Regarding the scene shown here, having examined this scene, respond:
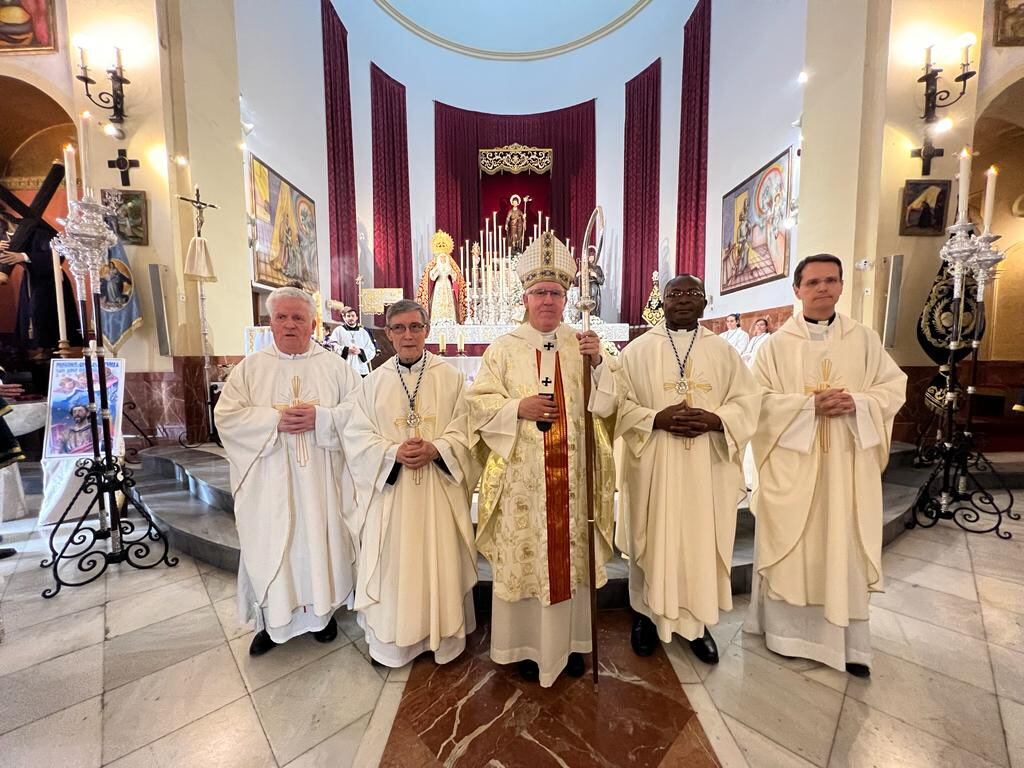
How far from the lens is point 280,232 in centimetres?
691

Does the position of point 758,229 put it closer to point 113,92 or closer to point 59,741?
point 59,741

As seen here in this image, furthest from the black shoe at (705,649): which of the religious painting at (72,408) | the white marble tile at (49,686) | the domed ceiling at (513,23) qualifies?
the domed ceiling at (513,23)

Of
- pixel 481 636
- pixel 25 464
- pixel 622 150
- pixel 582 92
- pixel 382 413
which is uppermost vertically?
pixel 582 92

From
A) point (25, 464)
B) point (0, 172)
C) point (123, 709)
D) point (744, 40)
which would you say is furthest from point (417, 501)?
point (0, 172)

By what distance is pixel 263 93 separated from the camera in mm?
6512

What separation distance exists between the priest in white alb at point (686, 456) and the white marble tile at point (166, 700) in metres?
2.28

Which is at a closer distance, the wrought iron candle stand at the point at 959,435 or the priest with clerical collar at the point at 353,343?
the wrought iron candle stand at the point at 959,435

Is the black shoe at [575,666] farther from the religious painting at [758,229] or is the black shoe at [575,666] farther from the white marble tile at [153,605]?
the religious painting at [758,229]

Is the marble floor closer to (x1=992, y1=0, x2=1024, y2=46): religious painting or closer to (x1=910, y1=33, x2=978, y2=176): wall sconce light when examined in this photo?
(x1=910, y1=33, x2=978, y2=176): wall sconce light

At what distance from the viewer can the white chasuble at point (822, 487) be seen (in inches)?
86.0

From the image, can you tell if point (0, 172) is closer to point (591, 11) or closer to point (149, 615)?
point (149, 615)

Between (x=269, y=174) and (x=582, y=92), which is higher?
(x=582, y=92)

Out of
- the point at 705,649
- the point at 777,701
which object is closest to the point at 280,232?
the point at 705,649

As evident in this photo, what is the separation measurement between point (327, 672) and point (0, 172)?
989cm
